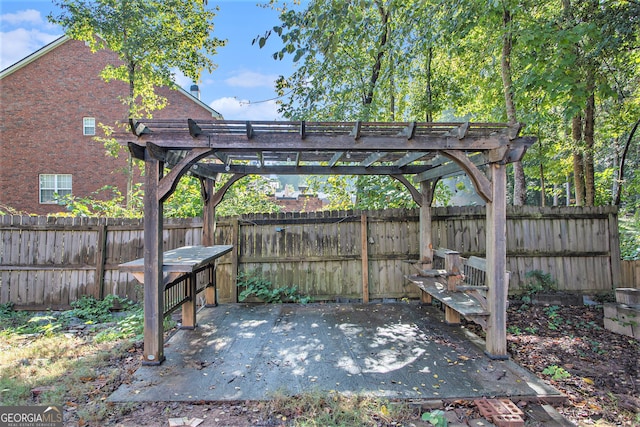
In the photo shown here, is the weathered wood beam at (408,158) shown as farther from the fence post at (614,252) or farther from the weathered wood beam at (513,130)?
the fence post at (614,252)

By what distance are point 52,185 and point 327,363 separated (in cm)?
1531

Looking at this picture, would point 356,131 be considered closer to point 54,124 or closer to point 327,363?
point 327,363

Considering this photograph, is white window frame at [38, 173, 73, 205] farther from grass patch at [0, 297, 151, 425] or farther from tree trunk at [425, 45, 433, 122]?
tree trunk at [425, 45, 433, 122]

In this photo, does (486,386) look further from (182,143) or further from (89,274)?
(89,274)

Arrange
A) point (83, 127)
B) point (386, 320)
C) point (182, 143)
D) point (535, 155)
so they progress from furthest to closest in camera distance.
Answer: point (83, 127) < point (535, 155) < point (386, 320) < point (182, 143)

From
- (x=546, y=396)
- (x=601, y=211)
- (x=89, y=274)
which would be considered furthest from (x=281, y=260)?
(x=601, y=211)

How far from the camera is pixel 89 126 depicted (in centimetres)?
1398

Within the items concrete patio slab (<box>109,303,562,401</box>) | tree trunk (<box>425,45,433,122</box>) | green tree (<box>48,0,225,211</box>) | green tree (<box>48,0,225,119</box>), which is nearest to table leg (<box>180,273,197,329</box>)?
concrete patio slab (<box>109,303,562,401</box>)

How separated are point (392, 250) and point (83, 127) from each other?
14070 mm

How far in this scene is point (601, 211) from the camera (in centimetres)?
607

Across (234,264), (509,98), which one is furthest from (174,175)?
(509,98)

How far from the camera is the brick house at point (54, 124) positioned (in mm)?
13562

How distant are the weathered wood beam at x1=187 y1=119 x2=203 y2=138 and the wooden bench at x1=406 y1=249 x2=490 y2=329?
3.42m

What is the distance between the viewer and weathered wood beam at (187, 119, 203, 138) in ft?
10.9
